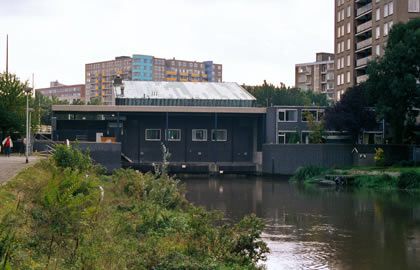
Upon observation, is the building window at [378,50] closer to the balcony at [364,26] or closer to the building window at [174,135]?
the balcony at [364,26]

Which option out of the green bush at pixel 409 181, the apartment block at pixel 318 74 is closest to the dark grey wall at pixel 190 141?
the green bush at pixel 409 181

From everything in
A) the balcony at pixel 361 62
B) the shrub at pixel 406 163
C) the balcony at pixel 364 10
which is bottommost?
the shrub at pixel 406 163

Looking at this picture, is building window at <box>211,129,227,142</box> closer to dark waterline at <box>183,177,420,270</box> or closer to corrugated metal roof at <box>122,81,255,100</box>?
corrugated metal roof at <box>122,81,255,100</box>

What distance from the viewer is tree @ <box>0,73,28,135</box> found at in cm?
6041

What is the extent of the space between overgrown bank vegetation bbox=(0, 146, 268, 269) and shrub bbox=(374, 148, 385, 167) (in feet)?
163

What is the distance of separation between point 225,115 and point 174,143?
7.01m

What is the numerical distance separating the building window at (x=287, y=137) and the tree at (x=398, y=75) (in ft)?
47.1

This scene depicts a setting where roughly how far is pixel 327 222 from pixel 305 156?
42322 millimetres

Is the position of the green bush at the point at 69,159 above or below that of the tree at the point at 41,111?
below

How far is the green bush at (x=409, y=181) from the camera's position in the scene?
59000 millimetres

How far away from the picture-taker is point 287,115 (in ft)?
273

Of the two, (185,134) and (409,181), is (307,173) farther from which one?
(185,134)

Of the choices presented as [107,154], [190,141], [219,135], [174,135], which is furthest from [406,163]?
[174,135]

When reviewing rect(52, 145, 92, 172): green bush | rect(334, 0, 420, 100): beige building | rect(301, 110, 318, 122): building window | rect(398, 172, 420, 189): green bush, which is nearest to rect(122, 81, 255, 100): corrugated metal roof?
rect(301, 110, 318, 122): building window
